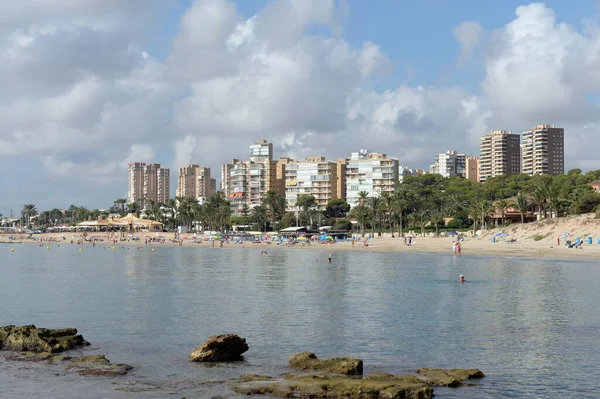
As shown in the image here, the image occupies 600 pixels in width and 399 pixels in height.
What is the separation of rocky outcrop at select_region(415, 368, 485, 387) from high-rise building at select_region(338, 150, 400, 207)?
171603mm

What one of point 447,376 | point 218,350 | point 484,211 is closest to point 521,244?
point 484,211

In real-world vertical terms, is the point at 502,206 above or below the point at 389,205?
below

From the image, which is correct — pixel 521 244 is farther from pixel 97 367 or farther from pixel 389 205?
pixel 97 367

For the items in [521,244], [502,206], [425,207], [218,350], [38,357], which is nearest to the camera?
[218,350]

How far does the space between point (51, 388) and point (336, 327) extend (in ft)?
41.6

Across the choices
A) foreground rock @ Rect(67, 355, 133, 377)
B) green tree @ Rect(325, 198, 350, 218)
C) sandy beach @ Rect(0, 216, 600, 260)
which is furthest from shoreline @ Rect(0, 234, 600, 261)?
green tree @ Rect(325, 198, 350, 218)

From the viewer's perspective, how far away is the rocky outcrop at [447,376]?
17.6 metres

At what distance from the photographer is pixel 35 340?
2227 cm

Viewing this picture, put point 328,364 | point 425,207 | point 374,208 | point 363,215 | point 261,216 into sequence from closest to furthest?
point 328,364, point 363,215, point 374,208, point 425,207, point 261,216

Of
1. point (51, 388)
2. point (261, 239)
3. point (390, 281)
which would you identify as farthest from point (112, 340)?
point (261, 239)

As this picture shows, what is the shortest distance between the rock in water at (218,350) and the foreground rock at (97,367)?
214cm

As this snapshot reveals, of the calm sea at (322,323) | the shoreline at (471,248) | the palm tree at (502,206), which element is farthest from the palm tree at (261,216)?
the calm sea at (322,323)

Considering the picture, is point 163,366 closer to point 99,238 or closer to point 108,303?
point 108,303

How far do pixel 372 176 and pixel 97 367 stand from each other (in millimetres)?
178494
